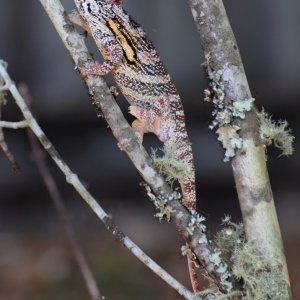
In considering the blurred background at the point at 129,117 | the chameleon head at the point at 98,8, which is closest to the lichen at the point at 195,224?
the chameleon head at the point at 98,8

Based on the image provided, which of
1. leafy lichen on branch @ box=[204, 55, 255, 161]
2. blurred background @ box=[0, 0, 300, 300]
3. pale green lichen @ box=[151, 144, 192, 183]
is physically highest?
blurred background @ box=[0, 0, 300, 300]

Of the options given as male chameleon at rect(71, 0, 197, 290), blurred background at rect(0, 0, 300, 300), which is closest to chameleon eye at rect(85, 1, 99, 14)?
male chameleon at rect(71, 0, 197, 290)

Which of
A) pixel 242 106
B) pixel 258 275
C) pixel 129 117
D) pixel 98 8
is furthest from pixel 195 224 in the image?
pixel 129 117

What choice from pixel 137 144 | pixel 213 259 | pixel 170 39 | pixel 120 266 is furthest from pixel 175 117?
pixel 170 39

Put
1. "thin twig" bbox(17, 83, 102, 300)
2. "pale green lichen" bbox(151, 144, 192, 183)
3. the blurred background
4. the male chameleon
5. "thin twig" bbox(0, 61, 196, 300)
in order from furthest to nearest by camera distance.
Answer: the blurred background
the male chameleon
"pale green lichen" bbox(151, 144, 192, 183)
"thin twig" bbox(0, 61, 196, 300)
"thin twig" bbox(17, 83, 102, 300)

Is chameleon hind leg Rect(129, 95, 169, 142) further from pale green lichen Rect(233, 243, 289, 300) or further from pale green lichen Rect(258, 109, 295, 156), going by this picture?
pale green lichen Rect(233, 243, 289, 300)

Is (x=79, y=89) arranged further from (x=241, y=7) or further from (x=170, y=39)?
(x=241, y=7)

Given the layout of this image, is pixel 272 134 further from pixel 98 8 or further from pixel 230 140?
pixel 98 8
